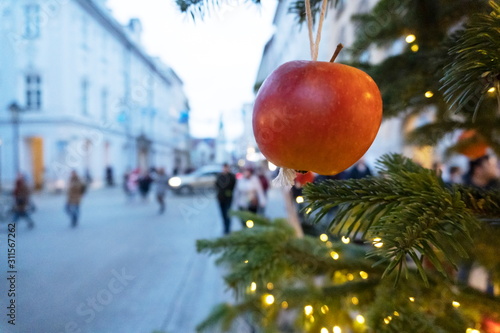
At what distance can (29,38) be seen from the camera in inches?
575

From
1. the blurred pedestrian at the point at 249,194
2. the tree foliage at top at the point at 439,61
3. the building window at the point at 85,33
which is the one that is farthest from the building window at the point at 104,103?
the tree foliage at top at the point at 439,61

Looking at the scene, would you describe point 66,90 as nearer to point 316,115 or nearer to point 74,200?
point 74,200

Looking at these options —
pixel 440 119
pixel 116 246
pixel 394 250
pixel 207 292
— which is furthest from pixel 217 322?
pixel 116 246

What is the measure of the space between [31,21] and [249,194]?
13.1 m

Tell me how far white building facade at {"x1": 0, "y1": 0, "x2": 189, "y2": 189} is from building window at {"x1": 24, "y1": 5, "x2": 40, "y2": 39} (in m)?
0.04

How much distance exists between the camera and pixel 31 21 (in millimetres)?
14359

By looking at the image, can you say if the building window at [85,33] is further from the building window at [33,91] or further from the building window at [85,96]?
the building window at [33,91]

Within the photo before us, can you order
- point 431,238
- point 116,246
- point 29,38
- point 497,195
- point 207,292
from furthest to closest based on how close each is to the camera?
point 29,38, point 116,246, point 207,292, point 497,195, point 431,238

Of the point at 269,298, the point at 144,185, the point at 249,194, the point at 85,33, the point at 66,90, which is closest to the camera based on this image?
the point at 269,298

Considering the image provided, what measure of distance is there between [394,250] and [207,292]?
13.4ft

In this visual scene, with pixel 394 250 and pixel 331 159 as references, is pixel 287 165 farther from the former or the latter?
pixel 394 250

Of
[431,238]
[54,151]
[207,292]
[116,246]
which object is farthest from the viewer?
[54,151]

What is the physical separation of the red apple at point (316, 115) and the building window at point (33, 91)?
19362mm

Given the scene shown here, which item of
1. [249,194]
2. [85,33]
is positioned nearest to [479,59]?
[249,194]
